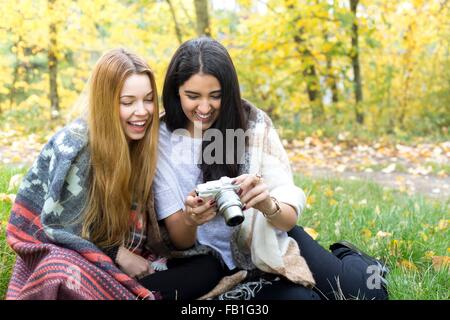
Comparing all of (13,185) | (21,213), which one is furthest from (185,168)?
(13,185)

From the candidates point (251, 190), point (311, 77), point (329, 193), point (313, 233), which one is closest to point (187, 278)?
point (251, 190)

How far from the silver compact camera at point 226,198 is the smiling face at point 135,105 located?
1.43ft

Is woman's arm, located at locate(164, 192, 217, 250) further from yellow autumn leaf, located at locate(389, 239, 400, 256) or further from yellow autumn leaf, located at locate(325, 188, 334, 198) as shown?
yellow autumn leaf, located at locate(325, 188, 334, 198)

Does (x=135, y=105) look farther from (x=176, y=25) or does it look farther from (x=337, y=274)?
(x=176, y=25)

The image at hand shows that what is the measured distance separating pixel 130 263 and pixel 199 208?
1.39 feet

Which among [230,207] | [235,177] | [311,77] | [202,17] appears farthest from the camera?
[311,77]

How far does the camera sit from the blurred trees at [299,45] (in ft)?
25.6

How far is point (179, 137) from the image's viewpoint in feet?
7.82

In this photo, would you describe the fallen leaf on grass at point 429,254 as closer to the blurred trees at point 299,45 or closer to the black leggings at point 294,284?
the black leggings at point 294,284

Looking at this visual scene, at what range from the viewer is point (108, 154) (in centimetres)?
214

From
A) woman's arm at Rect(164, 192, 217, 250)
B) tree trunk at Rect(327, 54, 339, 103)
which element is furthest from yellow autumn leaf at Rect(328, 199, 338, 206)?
tree trunk at Rect(327, 54, 339, 103)

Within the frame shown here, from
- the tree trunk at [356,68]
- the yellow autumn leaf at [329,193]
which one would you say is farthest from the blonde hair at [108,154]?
the tree trunk at [356,68]

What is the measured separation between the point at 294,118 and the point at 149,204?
703 centimetres

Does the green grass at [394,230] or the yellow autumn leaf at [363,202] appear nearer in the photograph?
the green grass at [394,230]
